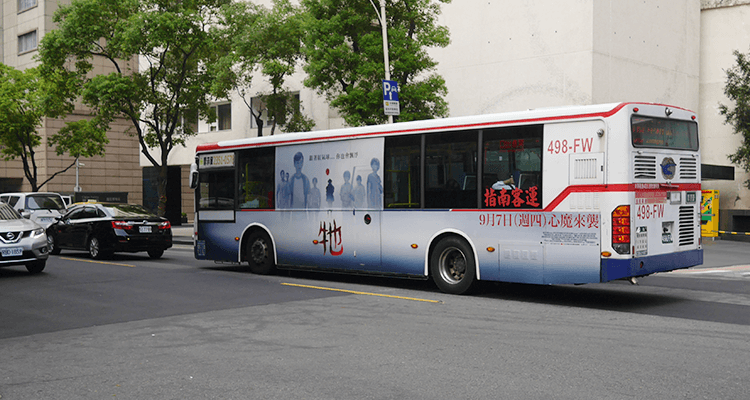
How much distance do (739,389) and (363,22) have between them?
19.3 meters

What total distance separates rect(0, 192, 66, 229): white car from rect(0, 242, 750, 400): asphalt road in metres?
13.9

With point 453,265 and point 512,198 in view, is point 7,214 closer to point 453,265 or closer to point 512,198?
point 453,265

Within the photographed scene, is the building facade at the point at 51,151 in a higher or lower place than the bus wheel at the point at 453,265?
higher

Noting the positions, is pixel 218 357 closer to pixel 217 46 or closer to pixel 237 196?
pixel 237 196

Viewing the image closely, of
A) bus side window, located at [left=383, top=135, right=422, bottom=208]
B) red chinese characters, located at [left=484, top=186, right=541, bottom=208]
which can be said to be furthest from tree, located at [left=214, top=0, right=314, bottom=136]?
red chinese characters, located at [left=484, top=186, right=541, bottom=208]

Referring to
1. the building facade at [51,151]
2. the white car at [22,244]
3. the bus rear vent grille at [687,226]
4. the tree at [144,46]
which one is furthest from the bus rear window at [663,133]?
the building facade at [51,151]

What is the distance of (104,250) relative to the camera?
A: 18844mm

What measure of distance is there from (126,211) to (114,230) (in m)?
0.94

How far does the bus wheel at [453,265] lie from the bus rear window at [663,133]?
10.1 ft

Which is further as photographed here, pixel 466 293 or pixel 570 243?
pixel 466 293

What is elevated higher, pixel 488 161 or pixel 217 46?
pixel 217 46

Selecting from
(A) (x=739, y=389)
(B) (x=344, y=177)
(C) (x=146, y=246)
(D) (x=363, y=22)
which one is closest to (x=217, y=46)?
(D) (x=363, y=22)

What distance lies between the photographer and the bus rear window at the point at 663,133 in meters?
9.94

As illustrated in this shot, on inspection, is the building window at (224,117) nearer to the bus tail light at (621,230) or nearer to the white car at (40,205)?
the white car at (40,205)
